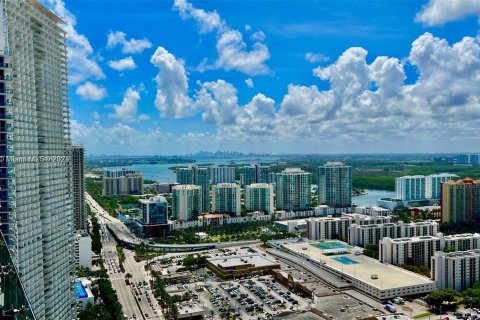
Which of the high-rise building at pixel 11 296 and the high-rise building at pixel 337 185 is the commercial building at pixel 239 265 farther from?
the high-rise building at pixel 11 296

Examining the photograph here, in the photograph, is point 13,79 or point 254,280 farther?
point 254,280

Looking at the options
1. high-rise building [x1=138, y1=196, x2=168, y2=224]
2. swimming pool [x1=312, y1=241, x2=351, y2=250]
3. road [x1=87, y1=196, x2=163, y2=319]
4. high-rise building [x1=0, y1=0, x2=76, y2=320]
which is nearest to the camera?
high-rise building [x1=0, y1=0, x2=76, y2=320]

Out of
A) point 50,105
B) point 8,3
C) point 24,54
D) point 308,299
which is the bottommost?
point 308,299

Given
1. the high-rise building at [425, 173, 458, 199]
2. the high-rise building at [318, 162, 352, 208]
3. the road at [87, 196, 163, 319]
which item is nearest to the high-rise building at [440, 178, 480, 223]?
the high-rise building at [318, 162, 352, 208]

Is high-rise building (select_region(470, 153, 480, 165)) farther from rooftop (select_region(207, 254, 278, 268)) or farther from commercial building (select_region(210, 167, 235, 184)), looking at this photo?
rooftop (select_region(207, 254, 278, 268))

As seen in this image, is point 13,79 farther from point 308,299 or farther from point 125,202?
point 125,202

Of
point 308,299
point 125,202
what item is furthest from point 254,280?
point 125,202
